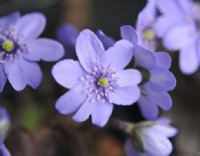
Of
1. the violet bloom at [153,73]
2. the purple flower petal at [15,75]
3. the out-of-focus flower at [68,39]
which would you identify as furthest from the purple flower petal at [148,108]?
the purple flower petal at [15,75]

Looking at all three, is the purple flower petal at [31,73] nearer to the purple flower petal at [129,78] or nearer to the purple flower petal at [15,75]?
the purple flower petal at [15,75]

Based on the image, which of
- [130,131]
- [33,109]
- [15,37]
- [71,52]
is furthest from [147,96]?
[33,109]

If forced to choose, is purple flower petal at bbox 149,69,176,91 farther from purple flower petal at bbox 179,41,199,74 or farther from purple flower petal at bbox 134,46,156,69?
purple flower petal at bbox 179,41,199,74

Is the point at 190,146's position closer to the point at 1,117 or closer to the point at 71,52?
the point at 71,52

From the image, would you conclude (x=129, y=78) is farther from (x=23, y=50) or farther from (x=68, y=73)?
(x=23, y=50)

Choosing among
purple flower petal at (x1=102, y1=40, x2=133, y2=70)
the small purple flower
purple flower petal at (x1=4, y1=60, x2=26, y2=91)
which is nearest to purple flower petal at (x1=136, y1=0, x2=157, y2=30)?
purple flower petal at (x1=102, y1=40, x2=133, y2=70)
